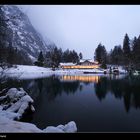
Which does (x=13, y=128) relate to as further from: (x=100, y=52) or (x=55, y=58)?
(x=55, y=58)

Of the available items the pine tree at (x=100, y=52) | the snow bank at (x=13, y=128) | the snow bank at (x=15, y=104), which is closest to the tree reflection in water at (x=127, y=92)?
the pine tree at (x=100, y=52)

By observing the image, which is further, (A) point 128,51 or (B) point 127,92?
(A) point 128,51

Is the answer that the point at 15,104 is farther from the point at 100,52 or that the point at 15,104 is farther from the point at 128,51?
the point at 100,52

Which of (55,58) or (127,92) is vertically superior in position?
(55,58)

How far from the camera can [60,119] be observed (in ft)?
22.5

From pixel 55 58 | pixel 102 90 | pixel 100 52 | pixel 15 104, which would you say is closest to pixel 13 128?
pixel 15 104

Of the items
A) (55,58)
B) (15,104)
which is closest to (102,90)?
(15,104)

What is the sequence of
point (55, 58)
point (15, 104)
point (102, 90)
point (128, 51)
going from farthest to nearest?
point (55, 58), point (102, 90), point (128, 51), point (15, 104)

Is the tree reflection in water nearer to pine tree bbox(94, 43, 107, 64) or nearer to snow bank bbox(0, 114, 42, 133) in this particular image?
pine tree bbox(94, 43, 107, 64)

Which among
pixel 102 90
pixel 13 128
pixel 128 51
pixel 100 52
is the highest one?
pixel 100 52

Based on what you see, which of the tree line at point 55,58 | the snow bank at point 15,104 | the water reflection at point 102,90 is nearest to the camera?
the snow bank at point 15,104

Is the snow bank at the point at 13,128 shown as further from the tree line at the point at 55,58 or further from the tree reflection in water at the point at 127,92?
the tree line at the point at 55,58

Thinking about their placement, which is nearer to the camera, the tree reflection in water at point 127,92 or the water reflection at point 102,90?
the tree reflection in water at point 127,92

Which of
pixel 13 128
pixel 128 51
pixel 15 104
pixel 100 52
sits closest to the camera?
pixel 13 128
